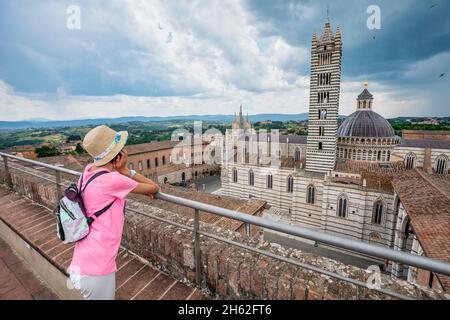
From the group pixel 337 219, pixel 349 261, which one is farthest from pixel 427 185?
pixel 337 219

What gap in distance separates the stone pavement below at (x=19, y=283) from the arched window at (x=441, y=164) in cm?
4651

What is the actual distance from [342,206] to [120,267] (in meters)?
22.5

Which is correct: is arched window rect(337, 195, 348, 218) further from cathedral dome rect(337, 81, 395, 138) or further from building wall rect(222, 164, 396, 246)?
cathedral dome rect(337, 81, 395, 138)

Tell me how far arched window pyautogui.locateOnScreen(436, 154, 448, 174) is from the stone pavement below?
4651 cm

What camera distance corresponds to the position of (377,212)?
19.8 meters

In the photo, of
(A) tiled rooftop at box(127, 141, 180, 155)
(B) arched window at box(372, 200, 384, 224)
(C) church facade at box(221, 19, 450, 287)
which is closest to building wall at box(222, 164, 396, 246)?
(C) church facade at box(221, 19, 450, 287)

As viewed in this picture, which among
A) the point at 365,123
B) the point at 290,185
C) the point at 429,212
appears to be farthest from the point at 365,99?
the point at 429,212

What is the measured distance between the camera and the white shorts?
173 cm

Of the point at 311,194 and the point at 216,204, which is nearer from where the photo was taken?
the point at 216,204

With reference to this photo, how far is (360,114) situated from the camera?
30.5 meters

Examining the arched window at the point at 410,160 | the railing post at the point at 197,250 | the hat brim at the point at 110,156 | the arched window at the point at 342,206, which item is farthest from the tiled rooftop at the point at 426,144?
the hat brim at the point at 110,156

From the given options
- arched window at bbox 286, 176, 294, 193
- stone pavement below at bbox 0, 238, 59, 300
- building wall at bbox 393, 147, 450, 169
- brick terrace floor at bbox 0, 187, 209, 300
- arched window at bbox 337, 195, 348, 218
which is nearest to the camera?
brick terrace floor at bbox 0, 187, 209, 300

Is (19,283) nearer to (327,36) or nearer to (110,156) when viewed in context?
(110,156)

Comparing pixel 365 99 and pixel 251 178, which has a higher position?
pixel 365 99
